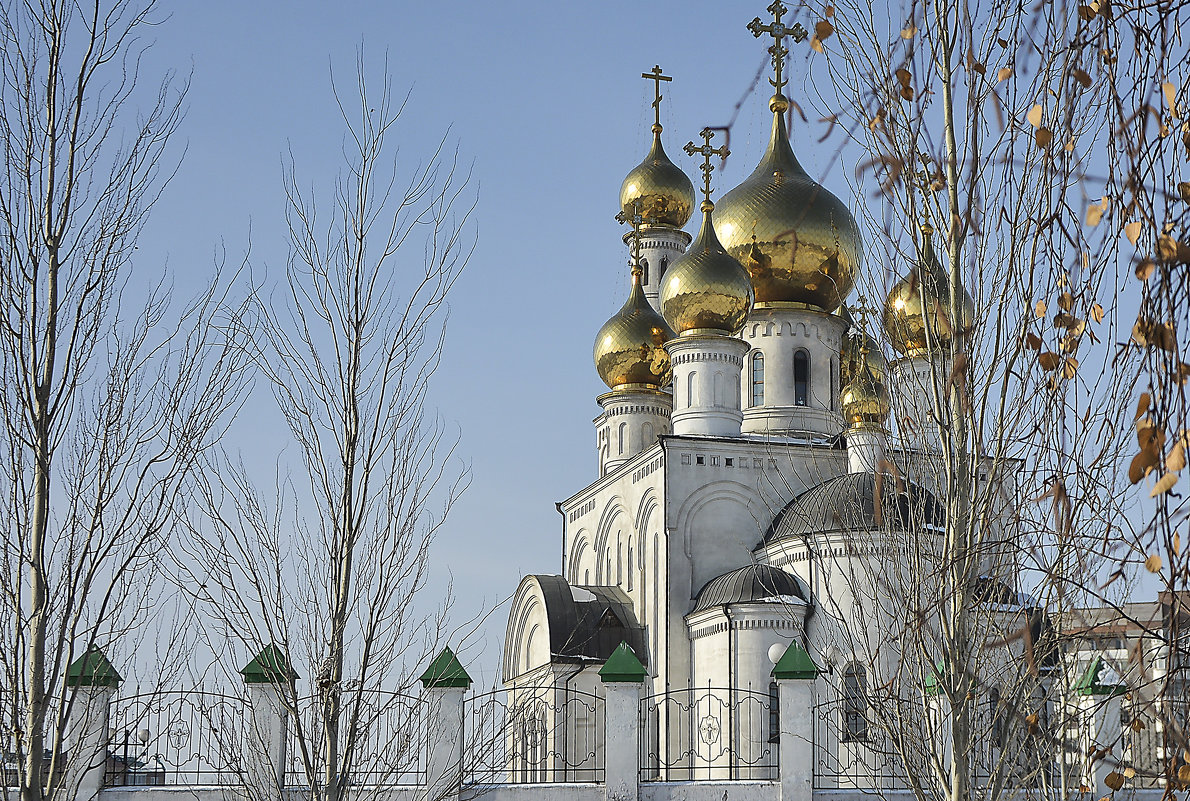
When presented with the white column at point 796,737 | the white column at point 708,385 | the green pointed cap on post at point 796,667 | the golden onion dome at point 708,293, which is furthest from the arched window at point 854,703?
the golden onion dome at point 708,293

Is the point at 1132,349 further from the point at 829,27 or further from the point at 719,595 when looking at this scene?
the point at 719,595

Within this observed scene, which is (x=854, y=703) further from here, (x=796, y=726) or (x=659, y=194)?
(x=659, y=194)

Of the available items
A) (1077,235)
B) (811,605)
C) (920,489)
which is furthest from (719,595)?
(1077,235)

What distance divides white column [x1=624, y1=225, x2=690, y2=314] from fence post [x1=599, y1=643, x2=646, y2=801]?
1809 cm

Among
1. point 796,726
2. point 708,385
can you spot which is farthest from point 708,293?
point 796,726

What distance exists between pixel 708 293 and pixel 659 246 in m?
7.10

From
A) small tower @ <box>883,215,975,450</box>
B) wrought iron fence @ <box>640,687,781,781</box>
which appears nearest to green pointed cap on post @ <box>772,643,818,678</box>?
wrought iron fence @ <box>640,687,781,781</box>

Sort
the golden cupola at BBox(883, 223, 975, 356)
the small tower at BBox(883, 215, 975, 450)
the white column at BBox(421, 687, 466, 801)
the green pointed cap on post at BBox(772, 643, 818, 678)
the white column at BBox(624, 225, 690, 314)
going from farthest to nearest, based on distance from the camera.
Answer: the white column at BBox(624, 225, 690, 314) → the green pointed cap on post at BBox(772, 643, 818, 678) → the white column at BBox(421, 687, 466, 801) → the small tower at BBox(883, 215, 975, 450) → the golden cupola at BBox(883, 223, 975, 356)

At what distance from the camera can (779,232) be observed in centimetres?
2381

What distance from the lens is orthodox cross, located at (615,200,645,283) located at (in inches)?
1049

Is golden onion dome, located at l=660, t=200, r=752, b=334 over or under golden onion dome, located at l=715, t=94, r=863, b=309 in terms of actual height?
under

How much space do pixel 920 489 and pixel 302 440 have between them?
10.2ft

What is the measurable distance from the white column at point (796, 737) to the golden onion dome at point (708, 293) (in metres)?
11.3

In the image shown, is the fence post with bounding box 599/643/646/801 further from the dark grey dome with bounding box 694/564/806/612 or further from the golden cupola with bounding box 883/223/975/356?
the dark grey dome with bounding box 694/564/806/612
